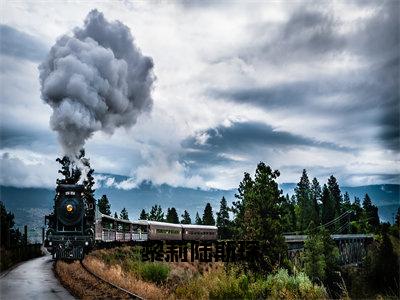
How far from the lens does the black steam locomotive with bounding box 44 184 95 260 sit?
76.8 feet

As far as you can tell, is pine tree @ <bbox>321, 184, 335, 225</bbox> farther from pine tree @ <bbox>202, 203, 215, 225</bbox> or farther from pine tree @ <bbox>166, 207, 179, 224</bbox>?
pine tree @ <bbox>166, 207, 179, 224</bbox>

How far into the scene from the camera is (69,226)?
23.9 metres

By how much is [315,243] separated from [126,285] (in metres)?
48.3

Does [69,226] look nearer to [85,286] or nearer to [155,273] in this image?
[155,273]

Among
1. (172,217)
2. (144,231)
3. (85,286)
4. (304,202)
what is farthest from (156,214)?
(85,286)

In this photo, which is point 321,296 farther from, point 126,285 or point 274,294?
point 126,285

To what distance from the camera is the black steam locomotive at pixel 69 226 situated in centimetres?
2342

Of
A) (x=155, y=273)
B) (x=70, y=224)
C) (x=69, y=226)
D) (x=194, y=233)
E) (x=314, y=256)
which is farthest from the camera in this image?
(x=314, y=256)

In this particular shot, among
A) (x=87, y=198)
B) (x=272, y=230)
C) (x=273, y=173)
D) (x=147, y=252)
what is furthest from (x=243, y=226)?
(x=87, y=198)

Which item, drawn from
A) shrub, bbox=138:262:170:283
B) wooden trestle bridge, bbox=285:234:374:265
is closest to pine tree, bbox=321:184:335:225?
wooden trestle bridge, bbox=285:234:374:265

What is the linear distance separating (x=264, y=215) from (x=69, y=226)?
2059 cm

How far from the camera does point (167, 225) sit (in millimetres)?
49312

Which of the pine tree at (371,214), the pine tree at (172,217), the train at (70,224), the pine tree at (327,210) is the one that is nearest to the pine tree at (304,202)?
the pine tree at (327,210)

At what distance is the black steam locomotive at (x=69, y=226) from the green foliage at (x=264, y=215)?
18.2m
